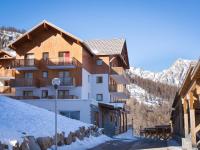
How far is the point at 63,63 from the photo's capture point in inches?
1772

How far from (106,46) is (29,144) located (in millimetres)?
39512

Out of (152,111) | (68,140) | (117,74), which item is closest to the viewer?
(68,140)

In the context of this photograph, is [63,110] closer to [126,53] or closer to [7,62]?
[7,62]

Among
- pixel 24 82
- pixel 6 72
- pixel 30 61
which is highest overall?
pixel 30 61

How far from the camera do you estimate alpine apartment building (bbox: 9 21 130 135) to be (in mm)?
44597

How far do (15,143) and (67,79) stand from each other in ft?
97.6

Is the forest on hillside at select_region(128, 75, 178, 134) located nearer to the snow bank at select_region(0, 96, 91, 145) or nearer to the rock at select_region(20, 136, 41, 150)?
the snow bank at select_region(0, 96, 91, 145)

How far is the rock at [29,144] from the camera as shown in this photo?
15.1 m

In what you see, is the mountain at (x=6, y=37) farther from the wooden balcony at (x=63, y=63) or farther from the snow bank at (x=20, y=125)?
the snow bank at (x=20, y=125)

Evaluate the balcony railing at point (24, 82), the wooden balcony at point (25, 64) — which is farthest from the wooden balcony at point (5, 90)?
the wooden balcony at point (25, 64)

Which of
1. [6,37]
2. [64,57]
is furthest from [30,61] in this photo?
[6,37]

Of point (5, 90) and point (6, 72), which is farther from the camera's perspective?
point (6, 72)

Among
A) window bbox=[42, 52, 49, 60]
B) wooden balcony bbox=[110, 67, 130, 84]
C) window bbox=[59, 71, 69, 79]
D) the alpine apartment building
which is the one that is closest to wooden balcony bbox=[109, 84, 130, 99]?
the alpine apartment building

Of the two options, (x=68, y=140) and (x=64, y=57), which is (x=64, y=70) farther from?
(x=68, y=140)
